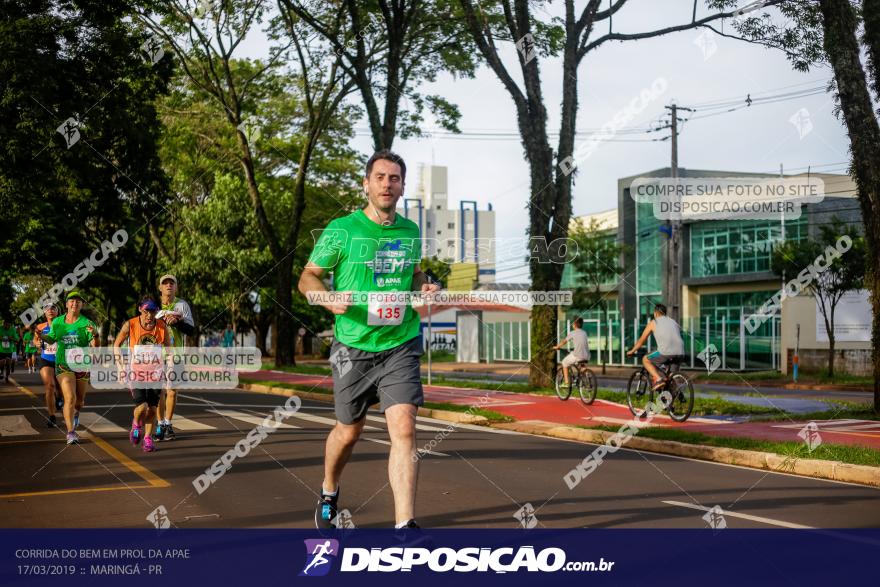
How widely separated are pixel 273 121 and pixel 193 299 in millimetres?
9290

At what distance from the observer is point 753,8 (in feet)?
64.7

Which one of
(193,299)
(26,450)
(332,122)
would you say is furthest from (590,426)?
(193,299)

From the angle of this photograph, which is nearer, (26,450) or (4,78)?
(26,450)

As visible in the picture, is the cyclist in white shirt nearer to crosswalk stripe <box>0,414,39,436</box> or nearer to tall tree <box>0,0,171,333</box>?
crosswalk stripe <box>0,414,39,436</box>

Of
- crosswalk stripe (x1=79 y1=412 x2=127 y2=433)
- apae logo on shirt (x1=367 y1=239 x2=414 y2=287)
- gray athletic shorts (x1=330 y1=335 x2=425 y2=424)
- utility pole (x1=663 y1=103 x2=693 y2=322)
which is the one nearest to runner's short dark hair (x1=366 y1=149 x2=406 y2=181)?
apae logo on shirt (x1=367 y1=239 x2=414 y2=287)

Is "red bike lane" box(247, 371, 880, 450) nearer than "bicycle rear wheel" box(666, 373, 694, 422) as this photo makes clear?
Yes

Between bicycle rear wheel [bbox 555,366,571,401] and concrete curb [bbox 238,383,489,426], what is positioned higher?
bicycle rear wheel [bbox 555,366,571,401]

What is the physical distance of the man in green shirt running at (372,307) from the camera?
520cm

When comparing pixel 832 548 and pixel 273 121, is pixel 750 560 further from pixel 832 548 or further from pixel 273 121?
pixel 273 121

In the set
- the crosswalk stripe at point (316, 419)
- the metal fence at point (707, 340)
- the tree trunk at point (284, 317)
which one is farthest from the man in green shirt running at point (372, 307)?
the tree trunk at point (284, 317)

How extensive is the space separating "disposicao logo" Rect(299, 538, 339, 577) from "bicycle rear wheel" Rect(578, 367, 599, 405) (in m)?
13.8

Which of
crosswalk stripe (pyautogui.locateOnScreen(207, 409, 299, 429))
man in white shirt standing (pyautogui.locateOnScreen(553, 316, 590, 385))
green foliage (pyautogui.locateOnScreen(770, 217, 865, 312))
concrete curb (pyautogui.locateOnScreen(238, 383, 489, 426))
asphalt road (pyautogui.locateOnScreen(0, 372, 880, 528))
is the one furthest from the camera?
green foliage (pyautogui.locateOnScreen(770, 217, 865, 312))

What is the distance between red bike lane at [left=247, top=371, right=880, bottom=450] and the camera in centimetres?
1279

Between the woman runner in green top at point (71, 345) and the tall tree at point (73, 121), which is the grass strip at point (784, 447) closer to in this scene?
the woman runner in green top at point (71, 345)
